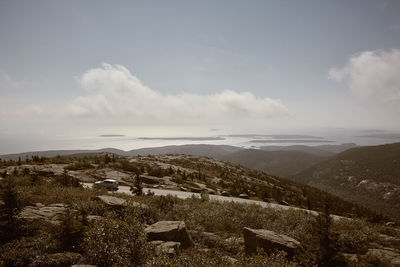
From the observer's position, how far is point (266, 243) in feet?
25.2

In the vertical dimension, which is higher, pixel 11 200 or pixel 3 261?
pixel 11 200

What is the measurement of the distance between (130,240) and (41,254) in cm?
278

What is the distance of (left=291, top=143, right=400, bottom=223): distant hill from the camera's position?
8329 cm

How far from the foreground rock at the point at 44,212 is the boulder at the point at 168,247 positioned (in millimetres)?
4530

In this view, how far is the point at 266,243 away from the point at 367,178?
13085 centimetres

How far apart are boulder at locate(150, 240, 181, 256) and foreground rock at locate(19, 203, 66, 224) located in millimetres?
4530

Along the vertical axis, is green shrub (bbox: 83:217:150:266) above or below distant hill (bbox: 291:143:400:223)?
above

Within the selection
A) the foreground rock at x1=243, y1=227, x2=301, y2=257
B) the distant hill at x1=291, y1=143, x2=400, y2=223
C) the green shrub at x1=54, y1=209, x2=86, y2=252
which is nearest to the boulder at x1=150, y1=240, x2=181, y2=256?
the green shrub at x1=54, y1=209, x2=86, y2=252

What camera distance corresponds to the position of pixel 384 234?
1257 cm

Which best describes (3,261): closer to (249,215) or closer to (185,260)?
(185,260)

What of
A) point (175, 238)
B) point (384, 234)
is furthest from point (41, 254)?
point (384, 234)

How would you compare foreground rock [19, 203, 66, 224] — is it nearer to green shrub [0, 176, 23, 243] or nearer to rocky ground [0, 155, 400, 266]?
rocky ground [0, 155, 400, 266]

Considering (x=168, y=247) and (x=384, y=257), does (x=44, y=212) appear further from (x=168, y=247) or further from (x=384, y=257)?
(x=384, y=257)

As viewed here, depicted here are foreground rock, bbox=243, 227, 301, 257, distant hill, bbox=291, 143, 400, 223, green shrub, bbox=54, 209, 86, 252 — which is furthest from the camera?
distant hill, bbox=291, 143, 400, 223
